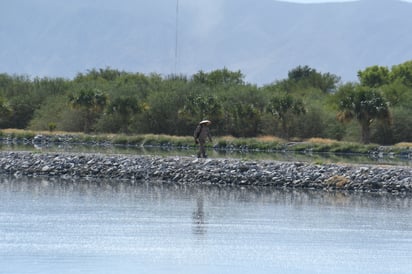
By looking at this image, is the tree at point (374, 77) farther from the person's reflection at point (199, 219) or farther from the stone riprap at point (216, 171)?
the person's reflection at point (199, 219)

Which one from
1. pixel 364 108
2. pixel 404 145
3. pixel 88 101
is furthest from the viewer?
pixel 88 101

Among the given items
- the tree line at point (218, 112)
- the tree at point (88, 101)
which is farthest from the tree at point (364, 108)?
the tree at point (88, 101)

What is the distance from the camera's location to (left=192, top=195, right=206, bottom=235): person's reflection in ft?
68.1

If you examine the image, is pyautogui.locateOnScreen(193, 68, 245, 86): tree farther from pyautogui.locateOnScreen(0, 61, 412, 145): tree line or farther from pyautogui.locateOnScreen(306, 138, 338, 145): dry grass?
pyautogui.locateOnScreen(306, 138, 338, 145): dry grass

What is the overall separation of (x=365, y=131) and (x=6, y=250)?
50886 millimetres

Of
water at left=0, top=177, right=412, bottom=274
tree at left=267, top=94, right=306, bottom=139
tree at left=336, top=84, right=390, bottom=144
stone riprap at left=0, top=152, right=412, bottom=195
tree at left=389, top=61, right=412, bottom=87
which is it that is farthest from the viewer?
tree at left=389, top=61, right=412, bottom=87

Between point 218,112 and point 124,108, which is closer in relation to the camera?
point 218,112

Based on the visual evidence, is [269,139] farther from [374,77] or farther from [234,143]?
[374,77]

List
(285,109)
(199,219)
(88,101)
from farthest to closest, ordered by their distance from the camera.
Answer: (88,101) < (285,109) < (199,219)

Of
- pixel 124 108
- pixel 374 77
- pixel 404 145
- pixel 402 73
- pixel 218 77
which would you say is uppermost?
pixel 402 73

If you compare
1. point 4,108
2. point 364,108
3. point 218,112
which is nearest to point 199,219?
point 364,108

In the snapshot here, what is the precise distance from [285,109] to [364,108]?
7.15m

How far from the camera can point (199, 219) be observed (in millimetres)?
22828

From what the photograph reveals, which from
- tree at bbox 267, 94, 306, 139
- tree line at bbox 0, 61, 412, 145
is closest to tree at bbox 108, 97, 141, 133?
tree line at bbox 0, 61, 412, 145
